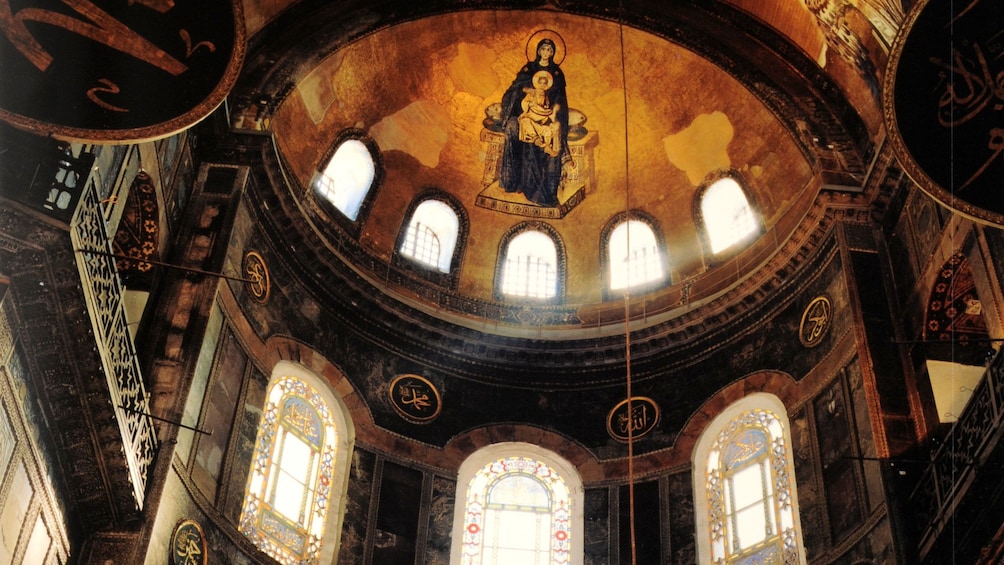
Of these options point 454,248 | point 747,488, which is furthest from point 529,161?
point 747,488

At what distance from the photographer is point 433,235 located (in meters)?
18.0

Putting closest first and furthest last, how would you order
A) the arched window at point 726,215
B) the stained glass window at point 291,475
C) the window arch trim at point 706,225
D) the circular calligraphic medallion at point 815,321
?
the stained glass window at point 291,475 → the circular calligraphic medallion at point 815,321 → the window arch trim at point 706,225 → the arched window at point 726,215

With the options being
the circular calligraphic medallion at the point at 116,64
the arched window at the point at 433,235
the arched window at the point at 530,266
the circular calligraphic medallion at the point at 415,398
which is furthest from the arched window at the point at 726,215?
the circular calligraphic medallion at the point at 116,64

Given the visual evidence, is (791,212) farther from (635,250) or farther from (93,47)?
(93,47)

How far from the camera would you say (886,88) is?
35.2ft

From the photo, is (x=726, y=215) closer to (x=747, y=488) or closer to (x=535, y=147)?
(x=535, y=147)

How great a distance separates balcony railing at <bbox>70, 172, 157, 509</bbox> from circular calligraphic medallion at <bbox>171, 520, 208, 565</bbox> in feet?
2.46

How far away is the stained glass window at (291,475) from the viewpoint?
13383 millimetres

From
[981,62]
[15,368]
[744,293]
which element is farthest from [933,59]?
[15,368]

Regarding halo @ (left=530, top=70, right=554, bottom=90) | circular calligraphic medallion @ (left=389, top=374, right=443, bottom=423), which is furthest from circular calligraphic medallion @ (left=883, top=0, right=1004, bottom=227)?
halo @ (left=530, top=70, right=554, bottom=90)

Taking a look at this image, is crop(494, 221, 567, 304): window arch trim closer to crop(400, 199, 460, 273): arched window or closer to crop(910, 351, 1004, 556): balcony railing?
crop(400, 199, 460, 273): arched window

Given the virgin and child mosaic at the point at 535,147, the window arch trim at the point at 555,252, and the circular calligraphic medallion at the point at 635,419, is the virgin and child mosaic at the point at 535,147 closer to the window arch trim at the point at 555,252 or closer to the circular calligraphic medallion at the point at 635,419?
the window arch trim at the point at 555,252

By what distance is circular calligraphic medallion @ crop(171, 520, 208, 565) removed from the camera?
11.5 m

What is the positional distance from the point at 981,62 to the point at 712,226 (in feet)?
24.0
